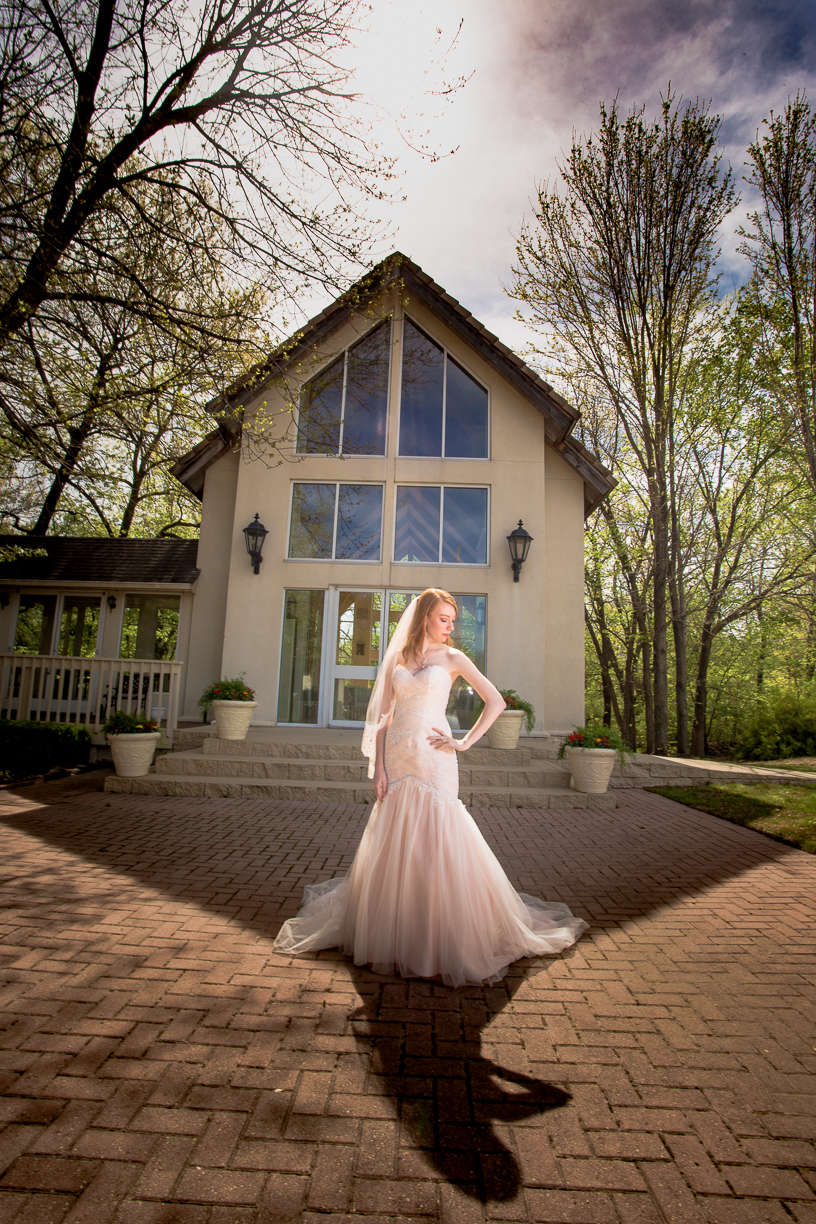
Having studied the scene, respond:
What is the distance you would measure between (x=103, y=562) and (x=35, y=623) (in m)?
3.33

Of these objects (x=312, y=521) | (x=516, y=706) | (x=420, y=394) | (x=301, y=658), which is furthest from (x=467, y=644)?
(x=420, y=394)

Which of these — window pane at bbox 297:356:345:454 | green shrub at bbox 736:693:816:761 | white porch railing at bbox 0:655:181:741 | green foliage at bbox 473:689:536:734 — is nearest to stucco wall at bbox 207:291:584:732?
window pane at bbox 297:356:345:454

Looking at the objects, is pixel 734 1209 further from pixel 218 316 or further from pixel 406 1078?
pixel 218 316

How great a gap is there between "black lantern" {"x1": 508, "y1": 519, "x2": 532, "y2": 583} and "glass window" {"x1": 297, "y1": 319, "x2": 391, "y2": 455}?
3.15 meters

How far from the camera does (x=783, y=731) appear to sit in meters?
12.6

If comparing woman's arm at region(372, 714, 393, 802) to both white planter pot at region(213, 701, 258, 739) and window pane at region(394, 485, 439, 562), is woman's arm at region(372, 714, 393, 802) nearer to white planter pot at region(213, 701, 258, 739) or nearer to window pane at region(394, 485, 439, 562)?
white planter pot at region(213, 701, 258, 739)

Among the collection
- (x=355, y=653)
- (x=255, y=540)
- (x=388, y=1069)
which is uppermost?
(x=255, y=540)

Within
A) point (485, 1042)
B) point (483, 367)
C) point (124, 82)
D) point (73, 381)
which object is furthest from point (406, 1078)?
point (483, 367)

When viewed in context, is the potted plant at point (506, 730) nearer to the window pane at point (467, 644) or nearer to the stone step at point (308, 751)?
the stone step at point (308, 751)

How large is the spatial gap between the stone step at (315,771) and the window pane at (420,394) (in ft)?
20.9

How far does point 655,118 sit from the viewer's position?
12516 millimetres

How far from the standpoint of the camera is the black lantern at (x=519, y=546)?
35.4 feet

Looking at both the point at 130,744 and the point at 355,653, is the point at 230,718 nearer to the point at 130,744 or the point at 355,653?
the point at 130,744

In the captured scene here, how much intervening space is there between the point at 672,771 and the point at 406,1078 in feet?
26.4
